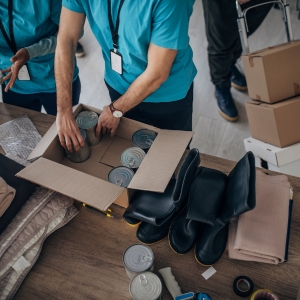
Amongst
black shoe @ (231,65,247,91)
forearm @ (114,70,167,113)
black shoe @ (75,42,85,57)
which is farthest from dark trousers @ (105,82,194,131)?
black shoe @ (75,42,85,57)

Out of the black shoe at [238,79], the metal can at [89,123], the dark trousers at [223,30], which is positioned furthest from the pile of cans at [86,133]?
the black shoe at [238,79]

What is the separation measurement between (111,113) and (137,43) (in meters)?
0.27

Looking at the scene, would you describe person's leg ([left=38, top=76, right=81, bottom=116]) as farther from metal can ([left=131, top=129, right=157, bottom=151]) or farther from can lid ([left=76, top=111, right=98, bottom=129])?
metal can ([left=131, top=129, right=157, bottom=151])

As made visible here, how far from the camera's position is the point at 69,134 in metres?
1.19

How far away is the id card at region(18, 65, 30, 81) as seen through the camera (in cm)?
147

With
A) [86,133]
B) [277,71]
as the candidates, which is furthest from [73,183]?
[277,71]

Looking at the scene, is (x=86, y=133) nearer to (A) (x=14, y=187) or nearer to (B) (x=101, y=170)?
(B) (x=101, y=170)

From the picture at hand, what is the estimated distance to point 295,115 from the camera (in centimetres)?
150

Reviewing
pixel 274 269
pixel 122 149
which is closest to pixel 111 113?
pixel 122 149

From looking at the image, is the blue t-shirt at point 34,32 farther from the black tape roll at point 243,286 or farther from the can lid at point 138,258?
the black tape roll at point 243,286

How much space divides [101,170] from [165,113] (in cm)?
42

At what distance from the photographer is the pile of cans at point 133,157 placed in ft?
3.69

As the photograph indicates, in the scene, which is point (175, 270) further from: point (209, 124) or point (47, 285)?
point (209, 124)

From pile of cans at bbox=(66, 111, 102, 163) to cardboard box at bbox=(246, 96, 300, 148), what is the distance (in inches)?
30.9
